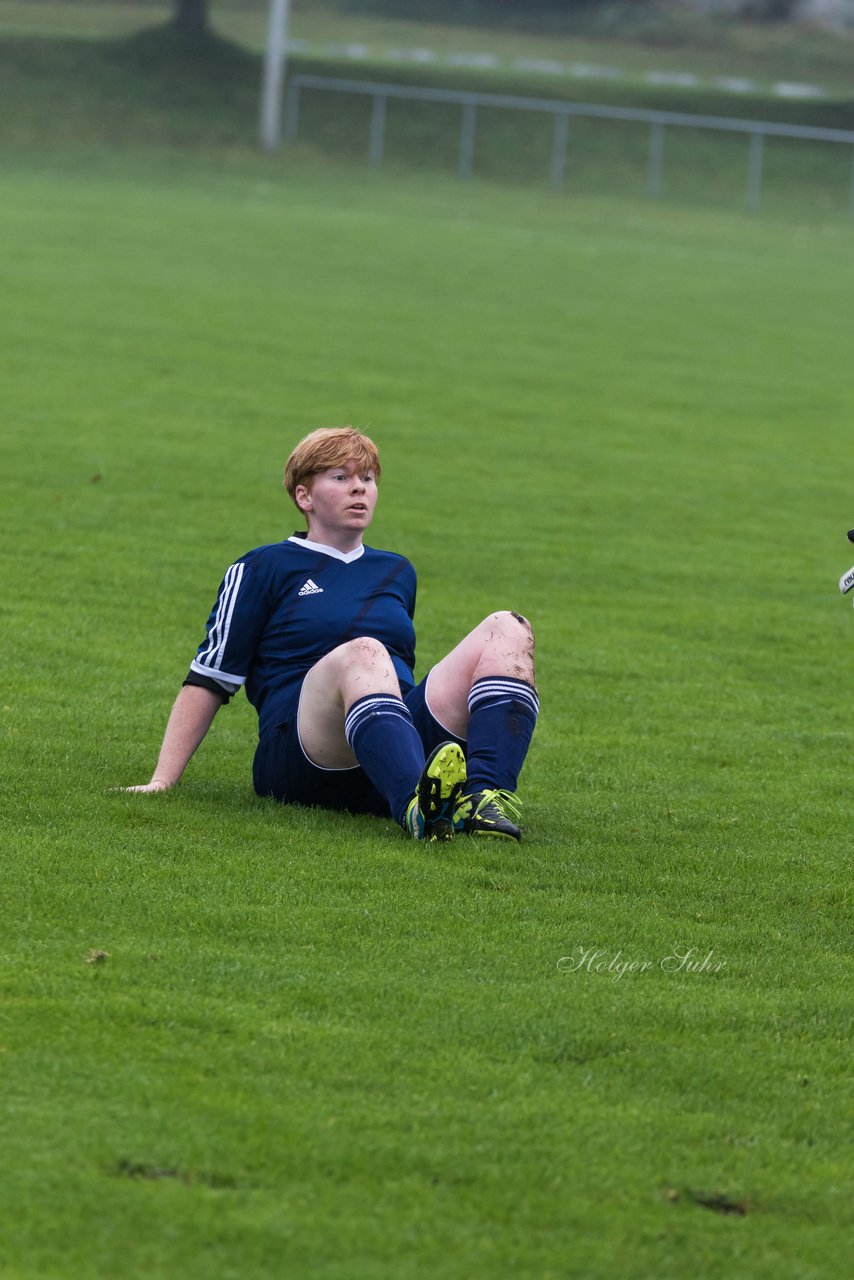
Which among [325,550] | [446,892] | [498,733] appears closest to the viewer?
[446,892]

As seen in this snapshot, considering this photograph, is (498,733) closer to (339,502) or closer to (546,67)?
(339,502)

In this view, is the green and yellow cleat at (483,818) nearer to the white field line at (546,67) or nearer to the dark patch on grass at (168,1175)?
the dark patch on grass at (168,1175)

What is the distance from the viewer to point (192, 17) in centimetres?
5756

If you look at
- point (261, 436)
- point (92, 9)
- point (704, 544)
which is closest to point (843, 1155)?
point (704, 544)

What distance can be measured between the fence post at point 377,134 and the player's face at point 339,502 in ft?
147

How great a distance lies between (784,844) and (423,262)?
2432 cm

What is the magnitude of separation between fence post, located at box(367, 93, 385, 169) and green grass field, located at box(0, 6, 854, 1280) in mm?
32328

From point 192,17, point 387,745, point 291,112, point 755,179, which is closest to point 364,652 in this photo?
point 387,745

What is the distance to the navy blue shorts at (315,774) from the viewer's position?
19.3 ft

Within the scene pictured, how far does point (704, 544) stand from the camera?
38.3 ft

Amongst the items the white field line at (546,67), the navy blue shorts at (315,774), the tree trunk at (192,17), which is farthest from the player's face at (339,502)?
the white field line at (546,67)

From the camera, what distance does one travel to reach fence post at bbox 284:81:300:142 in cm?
5097

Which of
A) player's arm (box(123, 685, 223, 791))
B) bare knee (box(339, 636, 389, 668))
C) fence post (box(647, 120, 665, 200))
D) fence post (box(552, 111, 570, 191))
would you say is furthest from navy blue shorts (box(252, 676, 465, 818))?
fence post (box(552, 111, 570, 191))

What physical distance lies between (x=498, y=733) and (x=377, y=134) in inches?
1861
